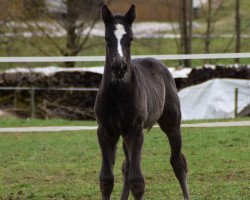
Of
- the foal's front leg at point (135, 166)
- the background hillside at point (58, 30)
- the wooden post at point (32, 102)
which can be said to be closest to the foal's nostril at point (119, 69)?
the foal's front leg at point (135, 166)

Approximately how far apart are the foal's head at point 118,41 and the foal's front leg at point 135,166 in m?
0.57

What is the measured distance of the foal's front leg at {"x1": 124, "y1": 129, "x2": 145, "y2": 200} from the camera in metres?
5.84

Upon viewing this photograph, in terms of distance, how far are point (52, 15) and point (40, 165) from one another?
10634 mm

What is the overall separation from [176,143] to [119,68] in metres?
1.81

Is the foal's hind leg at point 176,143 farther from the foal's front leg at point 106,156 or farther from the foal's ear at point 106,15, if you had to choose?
the foal's ear at point 106,15

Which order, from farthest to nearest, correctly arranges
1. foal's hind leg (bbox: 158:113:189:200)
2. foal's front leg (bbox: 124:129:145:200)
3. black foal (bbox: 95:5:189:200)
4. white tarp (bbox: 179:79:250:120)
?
white tarp (bbox: 179:79:250:120)
foal's hind leg (bbox: 158:113:189:200)
foal's front leg (bbox: 124:129:145:200)
black foal (bbox: 95:5:189:200)

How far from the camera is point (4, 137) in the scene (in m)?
11.8

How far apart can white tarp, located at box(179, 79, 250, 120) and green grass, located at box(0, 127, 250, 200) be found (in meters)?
2.64

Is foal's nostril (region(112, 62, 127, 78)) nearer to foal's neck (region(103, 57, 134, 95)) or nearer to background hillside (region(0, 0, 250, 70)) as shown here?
foal's neck (region(103, 57, 134, 95))

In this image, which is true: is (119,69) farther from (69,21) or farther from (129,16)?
(69,21)

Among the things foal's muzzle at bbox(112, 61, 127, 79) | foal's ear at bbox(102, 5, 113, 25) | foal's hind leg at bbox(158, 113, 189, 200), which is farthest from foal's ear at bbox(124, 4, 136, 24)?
foal's hind leg at bbox(158, 113, 189, 200)

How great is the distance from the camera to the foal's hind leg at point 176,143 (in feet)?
22.6

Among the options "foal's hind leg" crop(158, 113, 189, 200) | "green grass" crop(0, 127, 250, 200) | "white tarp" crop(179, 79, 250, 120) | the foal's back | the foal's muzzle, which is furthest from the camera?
"white tarp" crop(179, 79, 250, 120)

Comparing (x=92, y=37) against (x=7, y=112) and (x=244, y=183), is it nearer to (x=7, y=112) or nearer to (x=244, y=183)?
(x=7, y=112)
